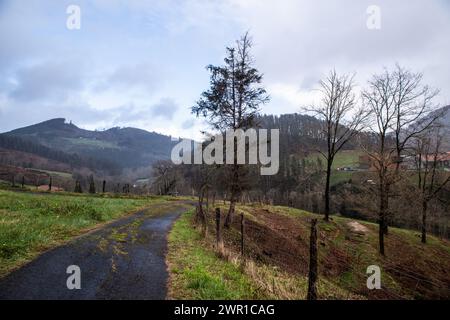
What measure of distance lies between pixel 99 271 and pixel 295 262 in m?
12.3

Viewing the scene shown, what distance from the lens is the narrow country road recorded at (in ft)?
24.4

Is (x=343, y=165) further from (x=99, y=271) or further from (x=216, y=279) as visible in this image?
(x=99, y=271)

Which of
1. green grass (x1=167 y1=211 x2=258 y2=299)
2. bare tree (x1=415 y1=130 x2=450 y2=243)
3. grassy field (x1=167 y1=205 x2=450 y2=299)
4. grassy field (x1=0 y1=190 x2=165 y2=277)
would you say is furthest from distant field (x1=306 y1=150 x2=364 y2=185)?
green grass (x1=167 y1=211 x2=258 y2=299)

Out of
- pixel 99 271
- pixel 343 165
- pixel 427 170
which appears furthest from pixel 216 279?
pixel 343 165

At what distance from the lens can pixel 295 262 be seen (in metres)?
18.5

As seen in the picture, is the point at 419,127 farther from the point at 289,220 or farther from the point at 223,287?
the point at 223,287

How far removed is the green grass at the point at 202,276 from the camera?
802 centimetres

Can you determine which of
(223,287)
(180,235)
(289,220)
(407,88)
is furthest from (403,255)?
(223,287)

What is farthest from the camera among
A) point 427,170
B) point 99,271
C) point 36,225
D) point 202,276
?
point 427,170

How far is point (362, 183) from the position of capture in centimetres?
2906

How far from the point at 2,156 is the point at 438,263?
21549cm

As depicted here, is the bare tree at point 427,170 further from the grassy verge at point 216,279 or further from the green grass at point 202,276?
the green grass at point 202,276

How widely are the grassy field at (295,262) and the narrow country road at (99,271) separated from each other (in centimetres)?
62

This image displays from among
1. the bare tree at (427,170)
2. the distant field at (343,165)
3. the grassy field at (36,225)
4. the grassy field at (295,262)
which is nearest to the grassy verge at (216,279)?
the grassy field at (295,262)
